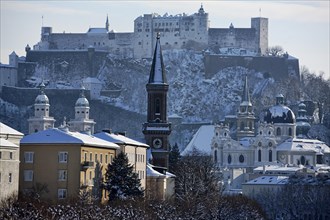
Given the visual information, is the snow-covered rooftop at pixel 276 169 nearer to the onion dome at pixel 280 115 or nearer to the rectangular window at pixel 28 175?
the onion dome at pixel 280 115

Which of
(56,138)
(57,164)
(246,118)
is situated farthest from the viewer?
(246,118)

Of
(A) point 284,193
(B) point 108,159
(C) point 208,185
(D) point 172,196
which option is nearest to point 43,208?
(B) point 108,159

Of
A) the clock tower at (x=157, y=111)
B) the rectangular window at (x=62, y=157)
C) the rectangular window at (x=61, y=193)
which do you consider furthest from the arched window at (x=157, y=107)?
the rectangular window at (x=61, y=193)

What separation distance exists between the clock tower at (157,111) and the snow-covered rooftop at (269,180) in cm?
3758

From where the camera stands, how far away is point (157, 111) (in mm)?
110125

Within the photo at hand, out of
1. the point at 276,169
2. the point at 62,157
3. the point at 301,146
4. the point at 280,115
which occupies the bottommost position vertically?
the point at 62,157

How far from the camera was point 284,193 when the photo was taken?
419 ft

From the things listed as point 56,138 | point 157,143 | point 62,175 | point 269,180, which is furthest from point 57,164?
point 269,180

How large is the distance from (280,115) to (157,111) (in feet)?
286

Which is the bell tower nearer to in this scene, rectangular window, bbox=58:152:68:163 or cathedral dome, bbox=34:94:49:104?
cathedral dome, bbox=34:94:49:104

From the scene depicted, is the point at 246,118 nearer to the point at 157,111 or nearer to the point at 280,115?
the point at 280,115

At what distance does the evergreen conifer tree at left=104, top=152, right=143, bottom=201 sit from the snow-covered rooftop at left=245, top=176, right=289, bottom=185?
6611 cm

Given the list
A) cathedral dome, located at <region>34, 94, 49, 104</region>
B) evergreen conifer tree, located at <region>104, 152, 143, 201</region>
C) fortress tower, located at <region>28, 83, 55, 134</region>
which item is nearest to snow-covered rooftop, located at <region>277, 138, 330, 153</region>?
fortress tower, located at <region>28, 83, 55, 134</region>

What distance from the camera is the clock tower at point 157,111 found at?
356ft
